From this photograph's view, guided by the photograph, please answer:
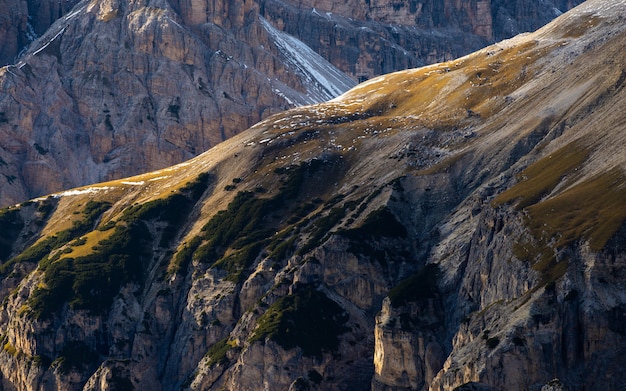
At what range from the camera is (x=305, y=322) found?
166m

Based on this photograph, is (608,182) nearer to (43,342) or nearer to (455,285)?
(455,285)

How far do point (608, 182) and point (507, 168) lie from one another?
34.7 meters

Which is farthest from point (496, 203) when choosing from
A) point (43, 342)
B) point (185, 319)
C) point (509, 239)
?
point (43, 342)

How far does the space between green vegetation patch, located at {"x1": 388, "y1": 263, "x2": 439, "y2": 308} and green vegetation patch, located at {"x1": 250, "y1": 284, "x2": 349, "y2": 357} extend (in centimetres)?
1006

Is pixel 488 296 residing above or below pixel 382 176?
below

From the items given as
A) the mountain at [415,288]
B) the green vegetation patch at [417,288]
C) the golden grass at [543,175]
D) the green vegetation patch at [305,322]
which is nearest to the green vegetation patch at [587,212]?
the mountain at [415,288]

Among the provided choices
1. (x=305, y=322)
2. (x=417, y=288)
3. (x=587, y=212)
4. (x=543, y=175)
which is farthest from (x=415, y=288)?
(x=587, y=212)

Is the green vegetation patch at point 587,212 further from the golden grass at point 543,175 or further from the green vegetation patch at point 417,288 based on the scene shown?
the green vegetation patch at point 417,288

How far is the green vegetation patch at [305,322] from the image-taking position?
163 metres

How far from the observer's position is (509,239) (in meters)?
147

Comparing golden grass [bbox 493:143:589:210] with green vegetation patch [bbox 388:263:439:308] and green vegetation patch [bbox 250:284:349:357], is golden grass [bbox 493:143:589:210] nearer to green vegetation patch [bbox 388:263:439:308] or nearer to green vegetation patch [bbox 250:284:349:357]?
green vegetation patch [bbox 388:263:439:308]

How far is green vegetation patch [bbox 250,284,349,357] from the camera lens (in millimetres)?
163125

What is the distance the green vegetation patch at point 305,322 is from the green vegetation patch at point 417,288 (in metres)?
10.1

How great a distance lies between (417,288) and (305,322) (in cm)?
1864
